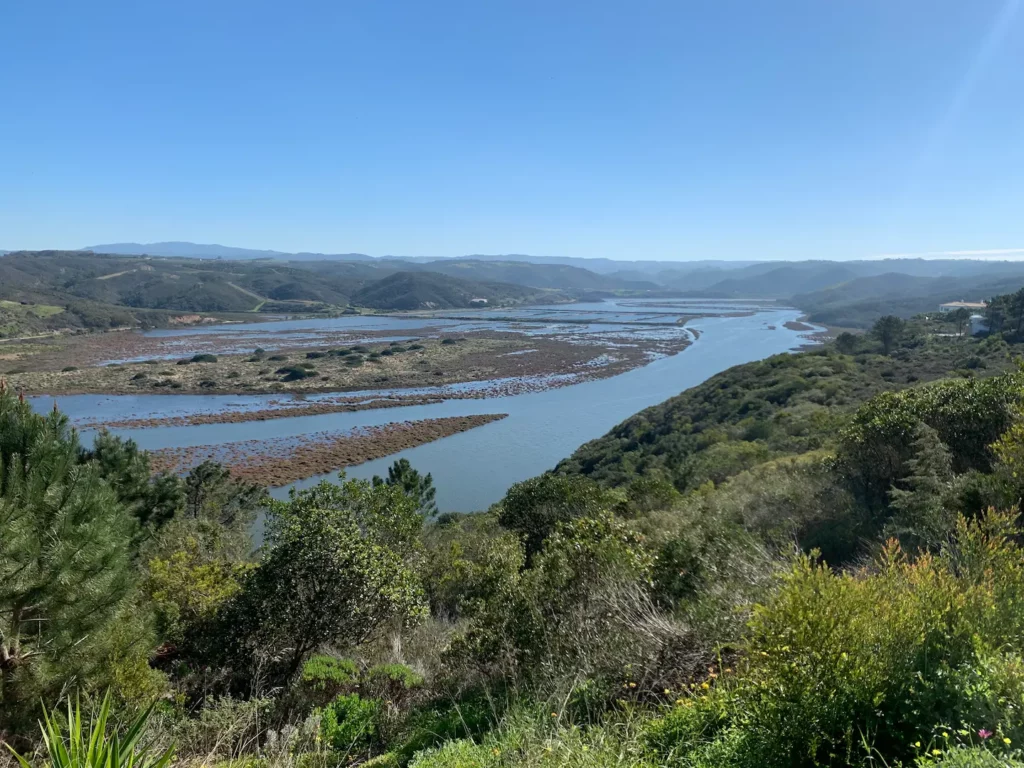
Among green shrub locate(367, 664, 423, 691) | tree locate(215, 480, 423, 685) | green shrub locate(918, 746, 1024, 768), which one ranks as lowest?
green shrub locate(367, 664, 423, 691)

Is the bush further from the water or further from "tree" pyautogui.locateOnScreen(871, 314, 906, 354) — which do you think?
"tree" pyautogui.locateOnScreen(871, 314, 906, 354)

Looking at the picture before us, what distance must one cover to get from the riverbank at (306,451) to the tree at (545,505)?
19285mm

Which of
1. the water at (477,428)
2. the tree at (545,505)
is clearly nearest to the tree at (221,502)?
the water at (477,428)

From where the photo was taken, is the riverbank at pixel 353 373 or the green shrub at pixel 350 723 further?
the riverbank at pixel 353 373

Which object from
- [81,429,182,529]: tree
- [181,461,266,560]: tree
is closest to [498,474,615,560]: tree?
[181,461,266,560]: tree

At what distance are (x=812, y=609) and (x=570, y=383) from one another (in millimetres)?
49843

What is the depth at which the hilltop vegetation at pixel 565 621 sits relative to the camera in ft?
11.4

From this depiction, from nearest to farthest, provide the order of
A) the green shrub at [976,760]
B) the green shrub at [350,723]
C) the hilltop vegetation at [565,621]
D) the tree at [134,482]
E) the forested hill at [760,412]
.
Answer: the green shrub at [976,760] < the hilltop vegetation at [565,621] < the green shrub at [350,723] < the tree at [134,482] < the forested hill at [760,412]

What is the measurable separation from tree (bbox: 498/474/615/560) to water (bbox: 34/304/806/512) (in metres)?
13.6

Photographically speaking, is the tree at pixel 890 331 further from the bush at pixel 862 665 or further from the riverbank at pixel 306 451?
the bush at pixel 862 665

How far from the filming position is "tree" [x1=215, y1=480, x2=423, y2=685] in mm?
6891

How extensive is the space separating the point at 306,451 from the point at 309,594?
28056mm

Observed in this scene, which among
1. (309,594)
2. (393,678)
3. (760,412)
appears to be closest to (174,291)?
(760,412)

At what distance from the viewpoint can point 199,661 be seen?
7566 mm
